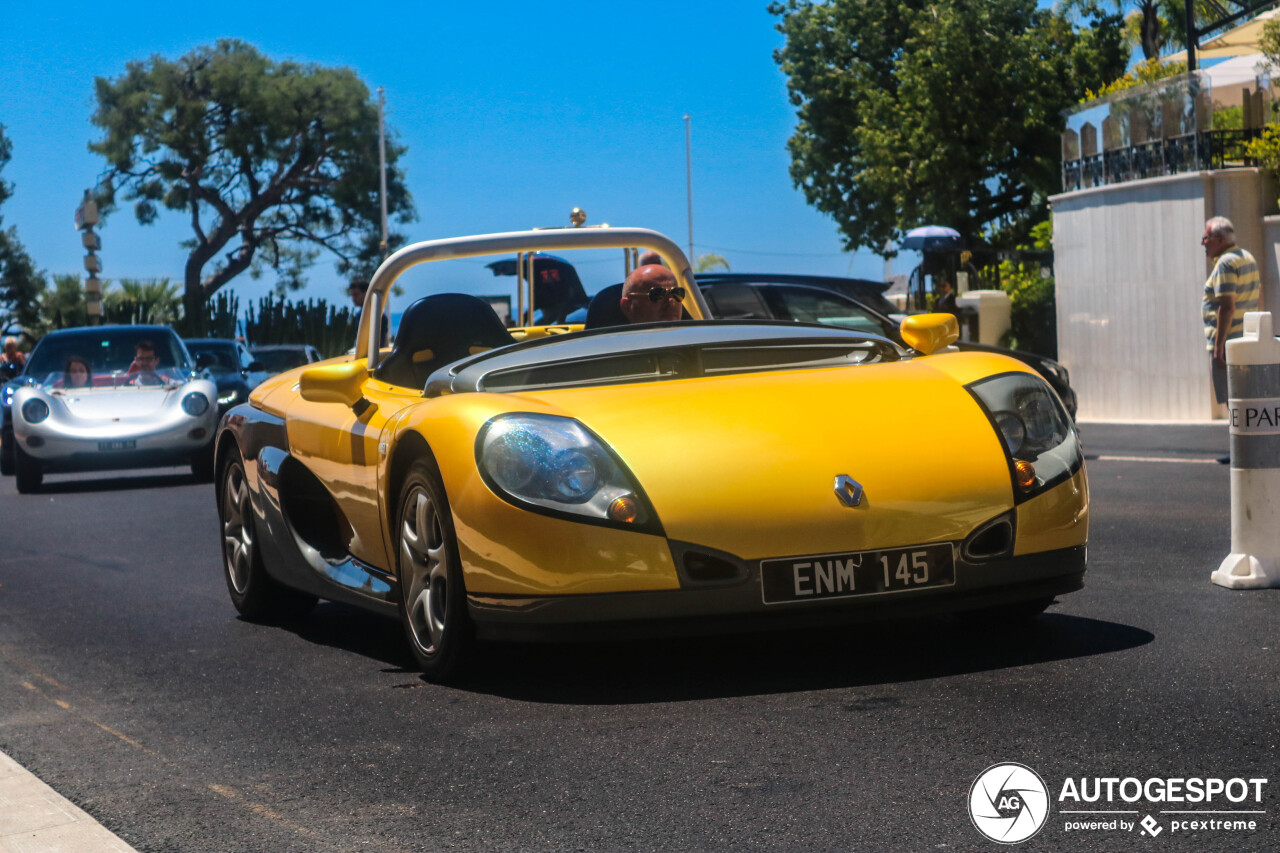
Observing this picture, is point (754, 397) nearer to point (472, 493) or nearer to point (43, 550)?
point (472, 493)

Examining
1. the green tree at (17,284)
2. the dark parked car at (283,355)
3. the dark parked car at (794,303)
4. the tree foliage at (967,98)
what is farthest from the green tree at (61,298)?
the dark parked car at (794,303)

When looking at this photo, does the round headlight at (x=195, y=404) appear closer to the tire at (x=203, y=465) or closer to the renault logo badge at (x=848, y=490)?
the tire at (x=203, y=465)

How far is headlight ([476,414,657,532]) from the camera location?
4.79 m

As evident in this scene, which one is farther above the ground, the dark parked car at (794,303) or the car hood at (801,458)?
the dark parked car at (794,303)

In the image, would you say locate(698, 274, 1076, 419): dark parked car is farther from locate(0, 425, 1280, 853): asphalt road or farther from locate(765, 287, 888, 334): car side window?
locate(0, 425, 1280, 853): asphalt road

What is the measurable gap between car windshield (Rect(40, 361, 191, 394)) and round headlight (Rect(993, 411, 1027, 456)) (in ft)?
41.7

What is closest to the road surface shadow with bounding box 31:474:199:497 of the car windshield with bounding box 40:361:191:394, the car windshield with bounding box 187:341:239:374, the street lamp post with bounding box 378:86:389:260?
the car windshield with bounding box 40:361:191:394

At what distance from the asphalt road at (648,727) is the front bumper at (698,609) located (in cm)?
19

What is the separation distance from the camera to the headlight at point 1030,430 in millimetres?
5145

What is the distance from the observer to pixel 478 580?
4.95 m

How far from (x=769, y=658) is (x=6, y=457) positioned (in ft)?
50.7

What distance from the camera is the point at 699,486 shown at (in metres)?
4.84

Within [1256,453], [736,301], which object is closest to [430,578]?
[1256,453]

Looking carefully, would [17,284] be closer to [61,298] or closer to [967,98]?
[61,298]
